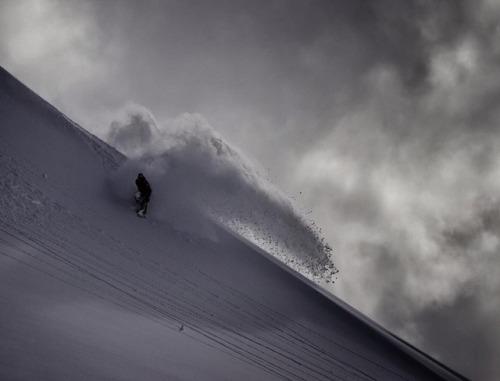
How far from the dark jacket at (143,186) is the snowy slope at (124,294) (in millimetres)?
810

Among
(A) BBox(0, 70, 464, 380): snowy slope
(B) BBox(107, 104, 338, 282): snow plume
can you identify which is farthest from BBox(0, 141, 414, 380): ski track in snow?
(B) BBox(107, 104, 338, 282): snow plume

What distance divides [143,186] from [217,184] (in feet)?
27.2

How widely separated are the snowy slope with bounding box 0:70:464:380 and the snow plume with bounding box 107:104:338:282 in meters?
2.05

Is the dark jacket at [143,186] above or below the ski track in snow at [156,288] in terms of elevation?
above

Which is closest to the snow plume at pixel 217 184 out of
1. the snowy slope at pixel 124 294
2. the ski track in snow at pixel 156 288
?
the snowy slope at pixel 124 294

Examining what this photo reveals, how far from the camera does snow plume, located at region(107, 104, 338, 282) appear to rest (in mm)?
15352

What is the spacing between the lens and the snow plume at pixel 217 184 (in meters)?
15.4

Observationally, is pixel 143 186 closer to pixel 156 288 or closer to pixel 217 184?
pixel 156 288

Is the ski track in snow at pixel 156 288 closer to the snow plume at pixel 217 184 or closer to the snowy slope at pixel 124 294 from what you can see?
the snowy slope at pixel 124 294

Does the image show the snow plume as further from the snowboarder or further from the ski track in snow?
the ski track in snow

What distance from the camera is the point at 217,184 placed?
19.1m

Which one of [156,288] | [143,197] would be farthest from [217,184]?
[156,288]

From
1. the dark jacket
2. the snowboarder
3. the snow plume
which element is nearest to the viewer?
the dark jacket

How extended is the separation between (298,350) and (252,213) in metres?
13.1
